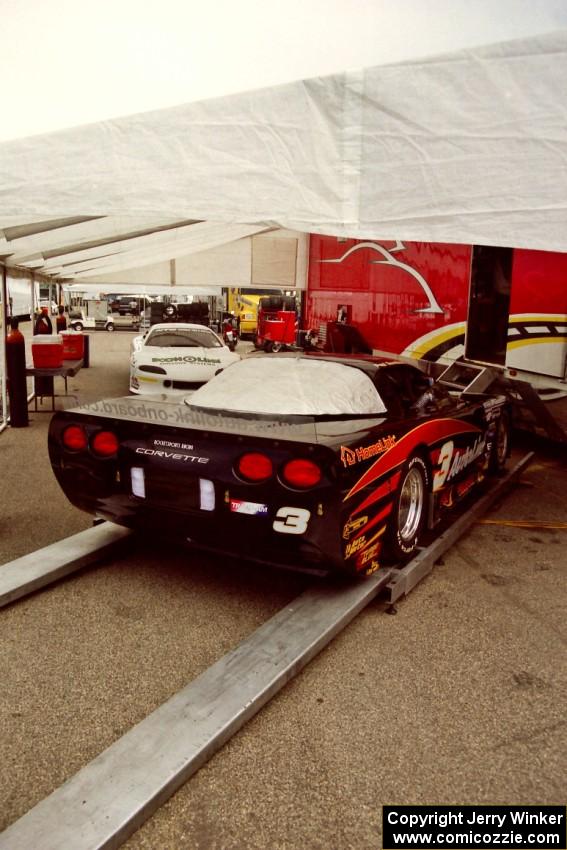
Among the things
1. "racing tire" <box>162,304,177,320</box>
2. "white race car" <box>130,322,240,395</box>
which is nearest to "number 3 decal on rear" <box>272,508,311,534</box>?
"white race car" <box>130,322,240,395</box>

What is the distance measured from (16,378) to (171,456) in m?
5.86

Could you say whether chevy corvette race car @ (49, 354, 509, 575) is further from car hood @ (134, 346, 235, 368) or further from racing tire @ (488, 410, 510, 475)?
car hood @ (134, 346, 235, 368)

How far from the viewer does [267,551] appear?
3.26m

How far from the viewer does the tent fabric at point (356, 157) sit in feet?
11.4

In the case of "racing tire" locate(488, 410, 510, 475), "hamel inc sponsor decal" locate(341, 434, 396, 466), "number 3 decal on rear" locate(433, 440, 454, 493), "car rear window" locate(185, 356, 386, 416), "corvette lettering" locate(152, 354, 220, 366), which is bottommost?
"racing tire" locate(488, 410, 510, 475)

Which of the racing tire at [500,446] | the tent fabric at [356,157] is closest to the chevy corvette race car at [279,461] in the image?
the tent fabric at [356,157]

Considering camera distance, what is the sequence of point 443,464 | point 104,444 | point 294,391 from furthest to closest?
point 443,464, point 294,391, point 104,444

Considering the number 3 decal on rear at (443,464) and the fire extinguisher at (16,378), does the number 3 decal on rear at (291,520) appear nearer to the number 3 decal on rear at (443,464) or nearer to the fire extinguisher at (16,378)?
the number 3 decal on rear at (443,464)

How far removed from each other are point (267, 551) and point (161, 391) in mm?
5620

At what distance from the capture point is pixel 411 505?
13.3ft

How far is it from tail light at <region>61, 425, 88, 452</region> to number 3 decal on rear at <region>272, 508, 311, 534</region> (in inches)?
48.1

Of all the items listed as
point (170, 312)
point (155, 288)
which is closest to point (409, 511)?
point (155, 288)

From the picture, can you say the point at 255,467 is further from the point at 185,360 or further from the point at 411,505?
the point at 185,360

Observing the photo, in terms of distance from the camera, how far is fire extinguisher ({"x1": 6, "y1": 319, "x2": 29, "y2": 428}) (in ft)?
27.7
